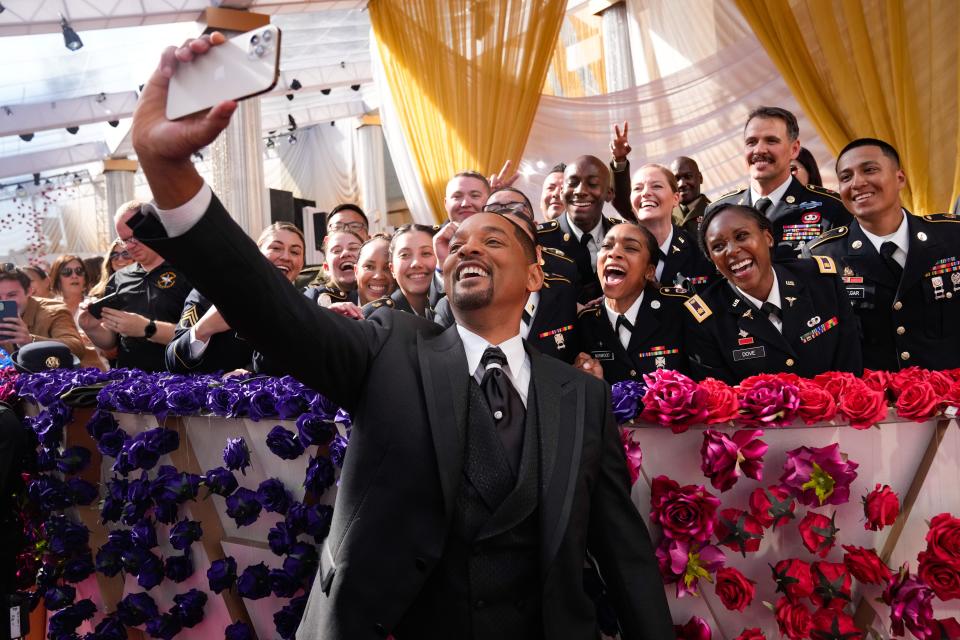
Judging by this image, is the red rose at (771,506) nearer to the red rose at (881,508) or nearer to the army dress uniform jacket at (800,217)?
the red rose at (881,508)

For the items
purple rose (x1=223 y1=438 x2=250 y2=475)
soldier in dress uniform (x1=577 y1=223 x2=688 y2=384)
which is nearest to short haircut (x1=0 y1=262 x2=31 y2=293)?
purple rose (x1=223 y1=438 x2=250 y2=475)

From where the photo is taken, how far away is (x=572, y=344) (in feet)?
9.90

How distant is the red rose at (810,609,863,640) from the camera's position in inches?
80.4

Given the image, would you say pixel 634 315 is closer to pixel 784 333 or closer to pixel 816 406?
pixel 784 333

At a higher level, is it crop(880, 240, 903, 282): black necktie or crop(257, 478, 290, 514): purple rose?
crop(880, 240, 903, 282): black necktie

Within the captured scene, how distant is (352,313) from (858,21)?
13.5 feet

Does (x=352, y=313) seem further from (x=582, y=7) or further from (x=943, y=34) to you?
Result: (x=582, y=7)

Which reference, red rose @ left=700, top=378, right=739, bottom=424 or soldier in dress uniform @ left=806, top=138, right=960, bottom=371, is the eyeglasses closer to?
soldier in dress uniform @ left=806, top=138, right=960, bottom=371

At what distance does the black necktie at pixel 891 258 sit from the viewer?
3062 millimetres

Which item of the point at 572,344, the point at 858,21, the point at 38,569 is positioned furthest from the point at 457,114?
the point at 38,569

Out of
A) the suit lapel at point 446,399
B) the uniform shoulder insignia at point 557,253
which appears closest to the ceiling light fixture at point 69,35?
the uniform shoulder insignia at point 557,253

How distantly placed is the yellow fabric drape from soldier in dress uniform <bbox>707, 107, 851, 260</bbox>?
326 centimetres

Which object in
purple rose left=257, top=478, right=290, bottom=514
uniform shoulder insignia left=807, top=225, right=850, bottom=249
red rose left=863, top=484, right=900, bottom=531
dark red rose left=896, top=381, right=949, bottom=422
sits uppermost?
uniform shoulder insignia left=807, top=225, right=850, bottom=249

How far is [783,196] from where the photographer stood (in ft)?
11.7
